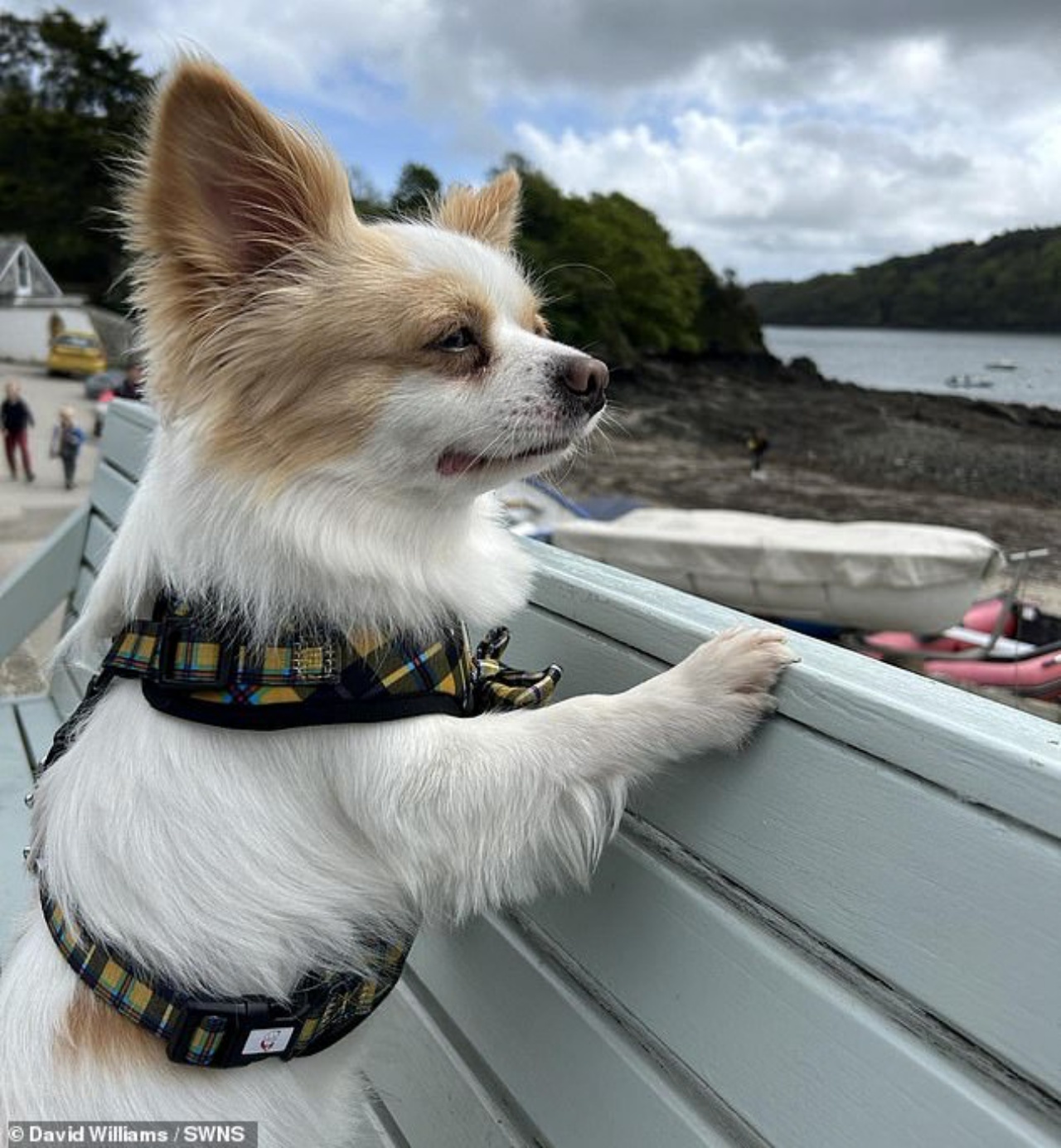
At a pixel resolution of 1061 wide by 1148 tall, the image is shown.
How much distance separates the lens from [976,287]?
656cm

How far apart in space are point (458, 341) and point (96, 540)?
8.92 ft

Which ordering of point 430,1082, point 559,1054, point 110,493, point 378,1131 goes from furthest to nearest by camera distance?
1. point 110,493
2. point 378,1131
3. point 430,1082
4. point 559,1054

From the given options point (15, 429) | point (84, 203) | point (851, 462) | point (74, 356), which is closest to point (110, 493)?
point (15, 429)

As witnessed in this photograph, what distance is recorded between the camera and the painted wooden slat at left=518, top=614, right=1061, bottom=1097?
89 centimetres

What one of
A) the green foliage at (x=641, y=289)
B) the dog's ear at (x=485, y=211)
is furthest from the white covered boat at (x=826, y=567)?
the green foliage at (x=641, y=289)

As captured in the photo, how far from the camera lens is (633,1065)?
1.36 m

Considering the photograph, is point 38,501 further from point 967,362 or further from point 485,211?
point 485,211

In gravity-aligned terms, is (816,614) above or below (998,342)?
below

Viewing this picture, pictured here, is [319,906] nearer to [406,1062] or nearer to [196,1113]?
[196,1113]

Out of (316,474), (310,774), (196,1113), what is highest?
(316,474)

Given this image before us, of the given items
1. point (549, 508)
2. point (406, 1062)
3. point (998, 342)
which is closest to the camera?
point (406, 1062)

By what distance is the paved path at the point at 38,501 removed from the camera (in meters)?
4.69

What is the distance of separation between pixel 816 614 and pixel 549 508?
16.4 feet

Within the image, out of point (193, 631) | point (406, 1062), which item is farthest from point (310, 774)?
A: point (406, 1062)
